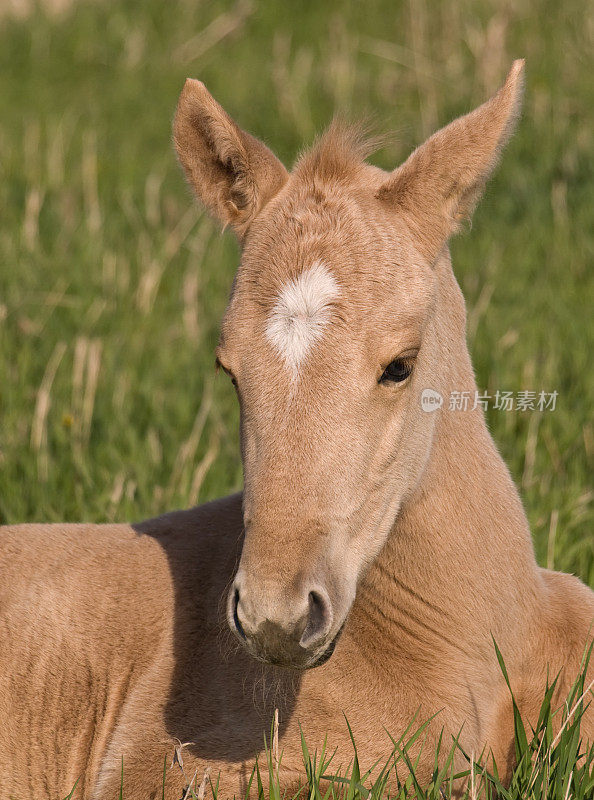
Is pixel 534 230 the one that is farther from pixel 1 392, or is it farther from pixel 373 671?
pixel 373 671

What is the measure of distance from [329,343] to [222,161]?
0.93 m

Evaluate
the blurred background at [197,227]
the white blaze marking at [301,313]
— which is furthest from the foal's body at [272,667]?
the blurred background at [197,227]

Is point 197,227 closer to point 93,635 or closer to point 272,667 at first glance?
point 93,635

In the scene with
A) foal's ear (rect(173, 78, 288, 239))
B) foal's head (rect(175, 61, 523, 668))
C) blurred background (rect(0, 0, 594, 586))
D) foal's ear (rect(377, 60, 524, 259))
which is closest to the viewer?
foal's head (rect(175, 61, 523, 668))

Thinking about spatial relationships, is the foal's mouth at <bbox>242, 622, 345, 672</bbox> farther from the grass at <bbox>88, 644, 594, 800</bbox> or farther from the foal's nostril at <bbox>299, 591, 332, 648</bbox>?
the grass at <bbox>88, 644, 594, 800</bbox>

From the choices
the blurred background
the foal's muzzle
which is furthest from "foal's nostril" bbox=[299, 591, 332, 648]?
the blurred background

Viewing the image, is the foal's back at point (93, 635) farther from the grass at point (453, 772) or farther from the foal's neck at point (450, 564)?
the foal's neck at point (450, 564)

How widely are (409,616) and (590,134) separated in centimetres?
649

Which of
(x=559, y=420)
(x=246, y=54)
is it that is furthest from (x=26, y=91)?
(x=559, y=420)

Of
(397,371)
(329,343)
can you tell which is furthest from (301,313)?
(397,371)

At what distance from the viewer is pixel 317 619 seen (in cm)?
273

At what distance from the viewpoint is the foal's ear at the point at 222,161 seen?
3.45 meters

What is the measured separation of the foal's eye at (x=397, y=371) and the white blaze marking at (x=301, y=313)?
0.22 meters

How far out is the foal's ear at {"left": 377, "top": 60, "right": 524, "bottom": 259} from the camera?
320cm
